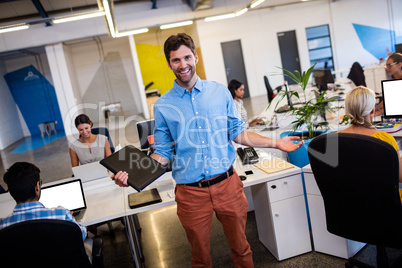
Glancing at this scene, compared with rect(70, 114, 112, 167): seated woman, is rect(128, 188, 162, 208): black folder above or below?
below

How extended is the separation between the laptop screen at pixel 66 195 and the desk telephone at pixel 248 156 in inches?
55.7

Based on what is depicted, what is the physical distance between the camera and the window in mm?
14219

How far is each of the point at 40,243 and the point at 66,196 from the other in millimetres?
1095

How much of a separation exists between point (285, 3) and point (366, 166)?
1308cm

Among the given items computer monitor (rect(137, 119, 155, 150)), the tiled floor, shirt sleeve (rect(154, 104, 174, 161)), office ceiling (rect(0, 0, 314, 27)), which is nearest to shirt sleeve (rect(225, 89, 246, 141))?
shirt sleeve (rect(154, 104, 174, 161))

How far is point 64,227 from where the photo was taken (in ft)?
5.49

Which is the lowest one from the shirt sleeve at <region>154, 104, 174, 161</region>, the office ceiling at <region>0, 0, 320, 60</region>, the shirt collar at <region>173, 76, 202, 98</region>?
the shirt sleeve at <region>154, 104, 174, 161</region>

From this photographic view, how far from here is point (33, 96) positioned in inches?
586

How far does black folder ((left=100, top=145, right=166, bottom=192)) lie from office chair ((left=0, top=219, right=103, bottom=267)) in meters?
0.36

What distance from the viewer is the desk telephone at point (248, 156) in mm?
3076

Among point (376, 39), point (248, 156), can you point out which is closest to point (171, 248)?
point (248, 156)

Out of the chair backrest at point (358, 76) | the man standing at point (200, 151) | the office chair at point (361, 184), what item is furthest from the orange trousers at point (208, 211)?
the chair backrest at point (358, 76)

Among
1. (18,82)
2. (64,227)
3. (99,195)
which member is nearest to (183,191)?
(64,227)

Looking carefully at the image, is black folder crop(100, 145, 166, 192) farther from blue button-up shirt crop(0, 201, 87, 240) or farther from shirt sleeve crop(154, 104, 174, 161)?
blue button-up shirt crop(0, 201, 87, 240)
